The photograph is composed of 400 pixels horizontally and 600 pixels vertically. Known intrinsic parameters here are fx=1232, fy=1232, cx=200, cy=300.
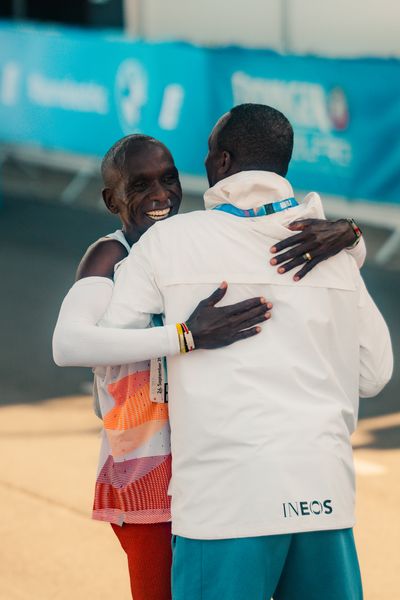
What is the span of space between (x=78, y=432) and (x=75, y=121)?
600 centimetres

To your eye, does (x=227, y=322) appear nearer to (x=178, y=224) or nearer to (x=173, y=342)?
(x=173, y=342)

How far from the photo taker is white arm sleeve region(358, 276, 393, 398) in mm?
3023

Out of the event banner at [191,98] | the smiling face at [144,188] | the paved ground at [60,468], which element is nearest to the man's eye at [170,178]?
the smiling face at [144,188]

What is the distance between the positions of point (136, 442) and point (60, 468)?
120 inches

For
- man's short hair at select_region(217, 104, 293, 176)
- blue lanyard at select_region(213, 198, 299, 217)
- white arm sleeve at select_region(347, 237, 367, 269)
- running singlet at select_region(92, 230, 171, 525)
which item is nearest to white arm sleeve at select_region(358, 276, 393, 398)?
white arm sleeve at select_region(347, 237, 367, 269)

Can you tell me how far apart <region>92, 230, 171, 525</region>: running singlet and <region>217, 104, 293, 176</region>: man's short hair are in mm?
602

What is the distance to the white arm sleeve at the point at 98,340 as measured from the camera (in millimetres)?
2898

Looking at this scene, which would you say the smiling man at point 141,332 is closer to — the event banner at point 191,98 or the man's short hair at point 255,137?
the man's short hair at point 255,137

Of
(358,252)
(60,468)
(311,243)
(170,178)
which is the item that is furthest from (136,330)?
(60,468)

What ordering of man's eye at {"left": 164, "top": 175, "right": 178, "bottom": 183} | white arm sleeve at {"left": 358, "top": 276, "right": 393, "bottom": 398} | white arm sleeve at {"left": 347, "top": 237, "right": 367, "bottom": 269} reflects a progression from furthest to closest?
man's eye at {"left": 164, "top": 175, "right": 178, "bottom": 183} → white arm sleeve at {"left": 347, "top": 237, "right": 367, "bottom": 269} → white arm sleeve at {"left": 358, "top": 276, "right": 393, "bottom": 398}

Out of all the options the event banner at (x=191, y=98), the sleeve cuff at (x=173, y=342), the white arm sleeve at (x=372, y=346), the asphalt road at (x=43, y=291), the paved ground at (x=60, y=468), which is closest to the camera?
the sleeve cuff at (x=173, y=342)

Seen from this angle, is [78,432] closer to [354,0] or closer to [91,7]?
[354,0]

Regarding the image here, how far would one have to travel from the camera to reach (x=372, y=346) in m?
3.05

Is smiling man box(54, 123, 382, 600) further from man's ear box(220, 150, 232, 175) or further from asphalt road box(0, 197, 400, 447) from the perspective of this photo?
asphalt road box(0, 197, 400, 447)
